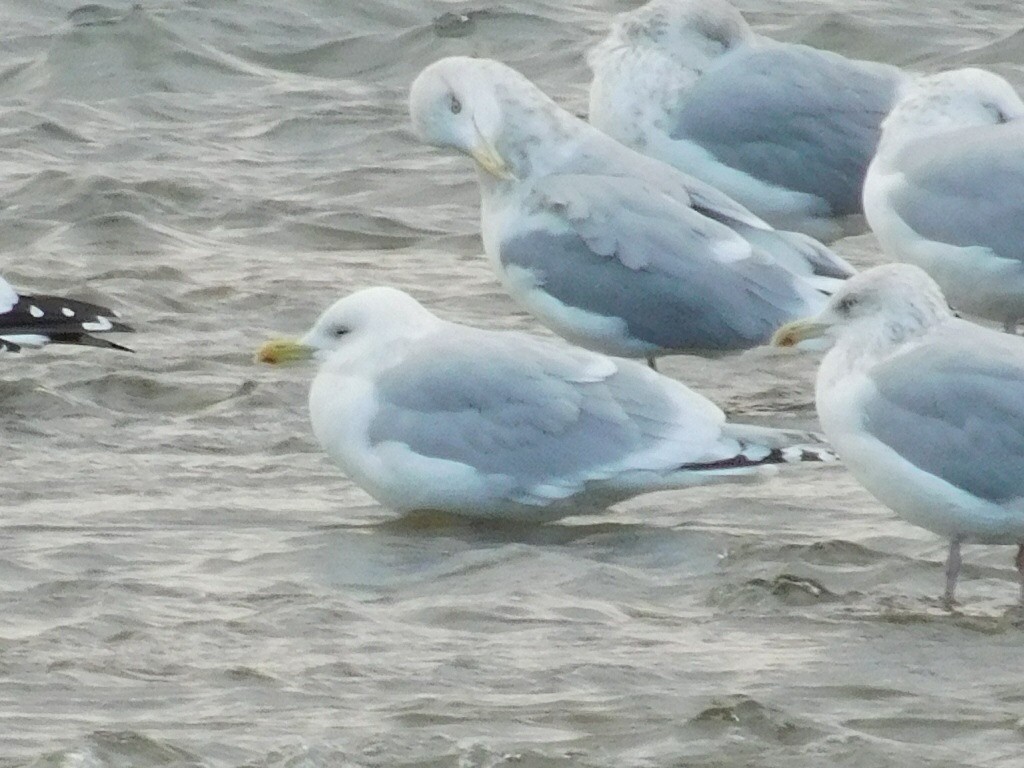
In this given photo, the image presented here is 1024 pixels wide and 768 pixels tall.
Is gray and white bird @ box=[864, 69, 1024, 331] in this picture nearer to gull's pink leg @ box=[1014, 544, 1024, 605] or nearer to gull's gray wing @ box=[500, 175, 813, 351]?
→ gull's gray wing @ box=[500, 175, 813, 351]

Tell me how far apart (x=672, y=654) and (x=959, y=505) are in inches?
31.8

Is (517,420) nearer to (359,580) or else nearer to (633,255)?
(359,580)

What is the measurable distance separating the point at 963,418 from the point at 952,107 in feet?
9.20

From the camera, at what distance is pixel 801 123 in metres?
9.46

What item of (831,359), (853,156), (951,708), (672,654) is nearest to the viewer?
(951,708)

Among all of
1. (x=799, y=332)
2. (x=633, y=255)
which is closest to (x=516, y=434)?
(x=799, y=332)

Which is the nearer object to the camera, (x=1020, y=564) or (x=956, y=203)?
(x=1020, y=564)

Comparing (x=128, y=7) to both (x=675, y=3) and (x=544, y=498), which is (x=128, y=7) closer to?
(x=675, y=3)

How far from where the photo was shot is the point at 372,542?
656 centimetres

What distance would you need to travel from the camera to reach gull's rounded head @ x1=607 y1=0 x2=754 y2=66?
986 centimetres

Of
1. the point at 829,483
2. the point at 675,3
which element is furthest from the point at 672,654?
the point at 675,3

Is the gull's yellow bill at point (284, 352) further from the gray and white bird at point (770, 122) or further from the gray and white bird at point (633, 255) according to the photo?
the gray and white bird at point (770, 122)

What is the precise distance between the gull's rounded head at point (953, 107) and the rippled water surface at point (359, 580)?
2.85ft

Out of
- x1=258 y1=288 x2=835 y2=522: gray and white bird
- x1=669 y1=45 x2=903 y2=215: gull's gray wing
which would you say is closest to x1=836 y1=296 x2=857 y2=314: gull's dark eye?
x1=258 y1=288 x2=835 y2=522: gray and white bird
